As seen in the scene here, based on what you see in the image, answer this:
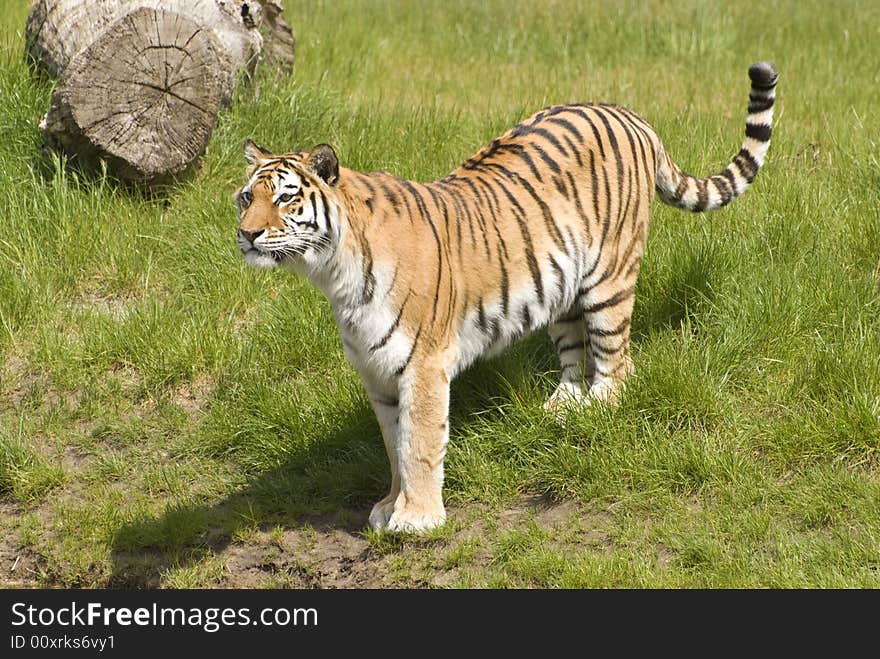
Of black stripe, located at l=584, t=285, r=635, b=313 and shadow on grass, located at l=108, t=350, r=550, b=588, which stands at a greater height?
black stripe, located at l=584, t=285, r=635, b=313

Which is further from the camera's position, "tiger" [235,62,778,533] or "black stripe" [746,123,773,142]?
"black stripe" [746,123,773,142]

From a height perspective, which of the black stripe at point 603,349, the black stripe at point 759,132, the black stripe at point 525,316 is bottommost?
the black stripe at point 603,349

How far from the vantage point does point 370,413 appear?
5.40 m

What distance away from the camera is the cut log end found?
6.45m

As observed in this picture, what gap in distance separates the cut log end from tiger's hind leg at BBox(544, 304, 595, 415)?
8.30 ft

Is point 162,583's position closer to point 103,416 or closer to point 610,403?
point 103,416

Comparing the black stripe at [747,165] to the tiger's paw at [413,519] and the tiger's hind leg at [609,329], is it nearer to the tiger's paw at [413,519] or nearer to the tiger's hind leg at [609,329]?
the tiger's hind leg at [609,329]

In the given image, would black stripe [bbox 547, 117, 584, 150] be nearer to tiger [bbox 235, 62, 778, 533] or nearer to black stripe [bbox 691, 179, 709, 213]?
tiger [bbox 235, 62, 778, 533]

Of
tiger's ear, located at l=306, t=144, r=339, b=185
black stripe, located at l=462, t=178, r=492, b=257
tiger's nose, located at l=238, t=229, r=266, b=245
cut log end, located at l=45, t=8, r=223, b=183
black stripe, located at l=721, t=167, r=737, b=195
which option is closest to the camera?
tiger's nose, located at l=238, t=229, r=266, b=245

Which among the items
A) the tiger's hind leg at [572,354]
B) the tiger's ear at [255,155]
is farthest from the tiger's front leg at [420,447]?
the tiger's ear at [255,155]

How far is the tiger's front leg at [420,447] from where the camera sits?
182 inches

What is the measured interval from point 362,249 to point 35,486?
2.08m

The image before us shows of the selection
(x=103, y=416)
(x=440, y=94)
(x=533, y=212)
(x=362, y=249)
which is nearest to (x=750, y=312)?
(x=533, y=212)

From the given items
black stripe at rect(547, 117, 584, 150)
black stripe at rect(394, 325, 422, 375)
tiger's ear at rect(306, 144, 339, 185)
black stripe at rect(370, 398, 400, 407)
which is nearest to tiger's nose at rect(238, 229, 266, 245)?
tiger's ear at rect(306, 144, 339, 185)
